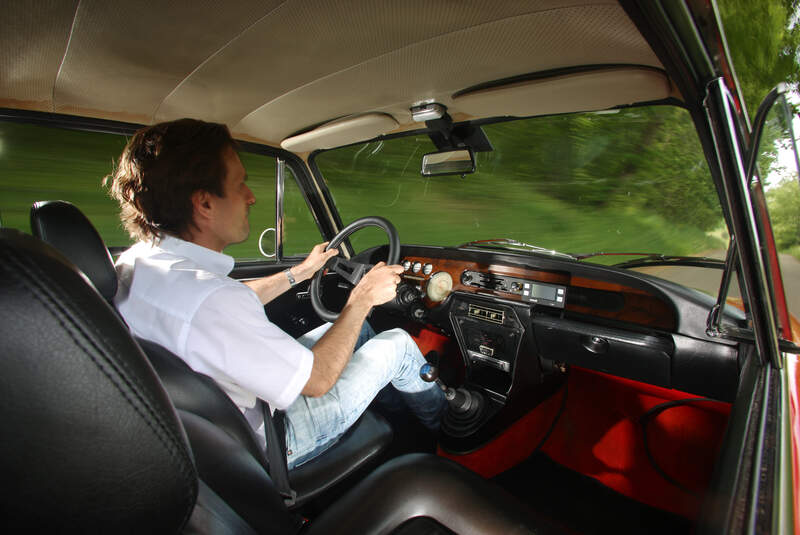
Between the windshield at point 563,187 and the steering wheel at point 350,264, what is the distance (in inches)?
17.3

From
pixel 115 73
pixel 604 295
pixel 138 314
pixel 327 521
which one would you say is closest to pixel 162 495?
pixel 327 521

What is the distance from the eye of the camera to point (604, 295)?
1693 millimetres

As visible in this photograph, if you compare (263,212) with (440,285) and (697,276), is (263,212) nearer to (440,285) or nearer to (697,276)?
(440,285)

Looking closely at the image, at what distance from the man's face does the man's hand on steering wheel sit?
496 millimetres

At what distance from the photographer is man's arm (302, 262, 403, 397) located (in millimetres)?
1164

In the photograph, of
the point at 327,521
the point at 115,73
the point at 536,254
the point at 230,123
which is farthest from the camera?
the point at 230,123

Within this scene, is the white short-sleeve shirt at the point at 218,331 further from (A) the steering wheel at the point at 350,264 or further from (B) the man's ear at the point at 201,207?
(A) the steering wheel at the point at 350,264

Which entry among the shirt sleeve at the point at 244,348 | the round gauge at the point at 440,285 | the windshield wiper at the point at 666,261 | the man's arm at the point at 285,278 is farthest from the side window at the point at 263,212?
the windshield wiper at the point at 666,261

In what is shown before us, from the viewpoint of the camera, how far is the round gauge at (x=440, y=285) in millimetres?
2137

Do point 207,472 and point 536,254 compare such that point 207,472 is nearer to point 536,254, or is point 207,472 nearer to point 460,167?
point 536,254

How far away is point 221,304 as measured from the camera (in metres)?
1.03

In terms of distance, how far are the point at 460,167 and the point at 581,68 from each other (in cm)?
87

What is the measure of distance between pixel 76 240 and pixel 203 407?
63 cm

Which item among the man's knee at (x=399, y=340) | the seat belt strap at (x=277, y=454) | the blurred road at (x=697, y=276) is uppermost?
the blurred road at (x=697, y=276)
